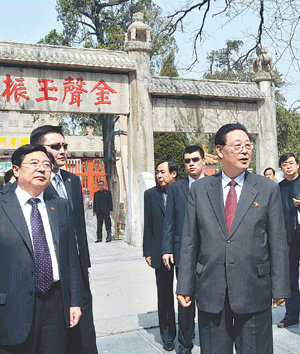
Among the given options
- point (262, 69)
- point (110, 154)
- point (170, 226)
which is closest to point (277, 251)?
point (170, 226)

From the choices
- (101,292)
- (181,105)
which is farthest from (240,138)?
(181,105)

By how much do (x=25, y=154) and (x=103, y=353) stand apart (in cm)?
198

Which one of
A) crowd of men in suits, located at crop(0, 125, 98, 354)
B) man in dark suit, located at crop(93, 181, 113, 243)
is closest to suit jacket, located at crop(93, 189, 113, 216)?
man in dark suit, located at crop(93, 181, 113, 243)

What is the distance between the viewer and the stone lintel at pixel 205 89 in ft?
31.7

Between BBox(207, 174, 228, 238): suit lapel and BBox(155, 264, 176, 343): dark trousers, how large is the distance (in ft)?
5.07

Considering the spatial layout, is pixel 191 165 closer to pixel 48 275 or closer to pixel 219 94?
pixel 48 275

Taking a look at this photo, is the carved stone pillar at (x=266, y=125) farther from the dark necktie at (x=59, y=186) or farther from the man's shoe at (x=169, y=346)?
the dark necktie at (x=59, y=186)

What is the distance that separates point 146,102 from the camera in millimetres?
9500

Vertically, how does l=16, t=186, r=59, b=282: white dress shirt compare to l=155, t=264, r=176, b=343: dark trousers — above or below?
above

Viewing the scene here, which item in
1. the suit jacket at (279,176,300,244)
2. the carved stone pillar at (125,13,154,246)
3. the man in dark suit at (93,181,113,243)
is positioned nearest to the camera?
the suit jacket at (279,176,300,244)

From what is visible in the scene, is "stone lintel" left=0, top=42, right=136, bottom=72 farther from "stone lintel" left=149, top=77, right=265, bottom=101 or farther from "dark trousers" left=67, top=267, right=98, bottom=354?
"dark trousers" left=67, top=267, right=98, bottom=354

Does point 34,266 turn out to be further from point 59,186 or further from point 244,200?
point 244,200

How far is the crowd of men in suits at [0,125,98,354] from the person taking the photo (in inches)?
86.4

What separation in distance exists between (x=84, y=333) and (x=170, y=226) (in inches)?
47.2
